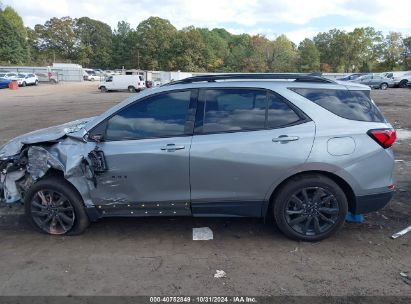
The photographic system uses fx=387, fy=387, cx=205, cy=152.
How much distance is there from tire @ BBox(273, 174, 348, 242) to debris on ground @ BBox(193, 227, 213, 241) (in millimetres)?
787

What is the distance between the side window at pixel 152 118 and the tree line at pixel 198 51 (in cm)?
7862

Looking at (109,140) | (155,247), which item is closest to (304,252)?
(155,247)

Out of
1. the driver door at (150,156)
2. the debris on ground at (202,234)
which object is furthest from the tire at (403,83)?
the driver door at (150,156)

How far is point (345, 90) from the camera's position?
411 centimetres

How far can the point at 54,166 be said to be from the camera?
4.20 metres

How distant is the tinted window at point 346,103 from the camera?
4.03 m

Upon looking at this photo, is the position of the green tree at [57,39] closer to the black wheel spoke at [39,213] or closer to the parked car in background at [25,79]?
the parked car in background at [25,79]

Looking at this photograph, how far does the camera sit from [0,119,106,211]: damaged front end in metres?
4.08

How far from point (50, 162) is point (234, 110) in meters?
2.07

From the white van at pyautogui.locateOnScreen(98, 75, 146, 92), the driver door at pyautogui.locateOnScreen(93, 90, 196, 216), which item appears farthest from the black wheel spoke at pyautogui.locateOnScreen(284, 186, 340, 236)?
the white van at pyautogui.locateOnScreen(98, 75, 146, 92)

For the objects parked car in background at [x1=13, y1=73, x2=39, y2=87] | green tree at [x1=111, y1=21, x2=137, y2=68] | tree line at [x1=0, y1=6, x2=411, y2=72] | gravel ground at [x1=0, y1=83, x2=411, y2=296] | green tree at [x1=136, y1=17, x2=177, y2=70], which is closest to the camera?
gravel ground at [x1=0, y1=83, x2=411, y2=296]

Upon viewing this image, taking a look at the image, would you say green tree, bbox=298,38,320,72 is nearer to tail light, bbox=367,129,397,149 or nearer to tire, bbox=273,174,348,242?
tail light, bbox=367,129,397,149

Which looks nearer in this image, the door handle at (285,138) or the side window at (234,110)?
the door handle at (285,138)

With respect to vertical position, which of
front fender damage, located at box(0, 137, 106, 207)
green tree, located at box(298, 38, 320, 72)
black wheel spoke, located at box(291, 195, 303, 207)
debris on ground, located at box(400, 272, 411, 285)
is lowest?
debris on ground, located at box(400, 272, 411, 285)
